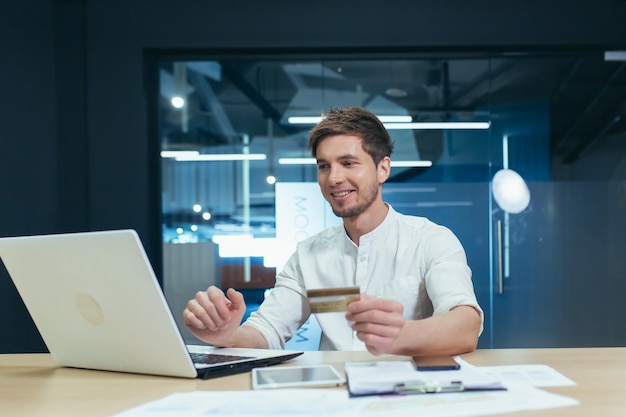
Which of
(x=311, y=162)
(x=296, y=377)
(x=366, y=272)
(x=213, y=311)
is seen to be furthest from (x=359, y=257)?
(x=311, y=162)

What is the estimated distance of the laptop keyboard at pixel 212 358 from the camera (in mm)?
1572

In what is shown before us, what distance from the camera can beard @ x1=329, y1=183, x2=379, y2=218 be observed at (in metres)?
2.29

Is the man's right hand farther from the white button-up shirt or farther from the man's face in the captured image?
the man's face

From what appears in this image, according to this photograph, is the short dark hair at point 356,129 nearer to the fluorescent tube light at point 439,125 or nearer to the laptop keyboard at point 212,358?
the laptop keyboard at point 212,358

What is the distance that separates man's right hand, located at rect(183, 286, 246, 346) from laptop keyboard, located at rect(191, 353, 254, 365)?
0.31ft

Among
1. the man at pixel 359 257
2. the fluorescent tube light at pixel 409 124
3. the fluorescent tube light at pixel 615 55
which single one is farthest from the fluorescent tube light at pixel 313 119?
the man at pixel 359 257

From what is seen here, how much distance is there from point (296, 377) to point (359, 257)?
3.03 feet

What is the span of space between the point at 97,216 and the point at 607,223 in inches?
121

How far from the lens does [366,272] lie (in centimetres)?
226

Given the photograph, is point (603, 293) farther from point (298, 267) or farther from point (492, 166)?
point (298, 267)

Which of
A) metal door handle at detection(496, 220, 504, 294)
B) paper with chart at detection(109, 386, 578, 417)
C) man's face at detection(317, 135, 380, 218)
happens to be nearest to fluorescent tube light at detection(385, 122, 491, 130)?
metal door handle at detection(496, 220, 504, 294)

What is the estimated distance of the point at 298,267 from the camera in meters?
2.36

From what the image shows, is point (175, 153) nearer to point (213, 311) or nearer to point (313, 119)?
point (313, 119)

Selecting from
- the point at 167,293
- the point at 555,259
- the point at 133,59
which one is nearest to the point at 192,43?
the point at 133,59
